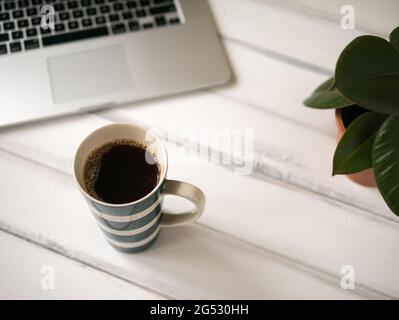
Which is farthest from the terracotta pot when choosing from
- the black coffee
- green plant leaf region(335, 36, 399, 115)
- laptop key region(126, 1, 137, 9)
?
laptop key region(126, 1, 137, 9)

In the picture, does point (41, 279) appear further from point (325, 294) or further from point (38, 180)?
point (325, 294)

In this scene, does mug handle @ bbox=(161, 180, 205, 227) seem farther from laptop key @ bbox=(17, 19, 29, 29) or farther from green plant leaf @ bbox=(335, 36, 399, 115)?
laptop key @ bbox=(17, 19, 29, 29)

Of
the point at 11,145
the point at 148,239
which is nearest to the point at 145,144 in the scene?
the point at 148,239

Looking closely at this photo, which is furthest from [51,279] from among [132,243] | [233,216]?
[233,216]

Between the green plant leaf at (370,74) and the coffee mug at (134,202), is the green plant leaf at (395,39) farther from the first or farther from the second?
the coffee mug at (134,202)

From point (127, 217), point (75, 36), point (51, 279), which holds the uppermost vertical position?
point (75, 36)

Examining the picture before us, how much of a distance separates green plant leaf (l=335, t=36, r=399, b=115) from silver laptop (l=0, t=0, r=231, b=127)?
0.82 feet

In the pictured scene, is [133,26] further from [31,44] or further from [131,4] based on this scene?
[31,44]

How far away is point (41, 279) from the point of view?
21.2 inches

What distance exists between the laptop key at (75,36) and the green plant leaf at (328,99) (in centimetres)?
33

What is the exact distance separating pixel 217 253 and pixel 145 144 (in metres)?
0.17

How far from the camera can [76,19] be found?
688mm

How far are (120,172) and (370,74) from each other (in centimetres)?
28
